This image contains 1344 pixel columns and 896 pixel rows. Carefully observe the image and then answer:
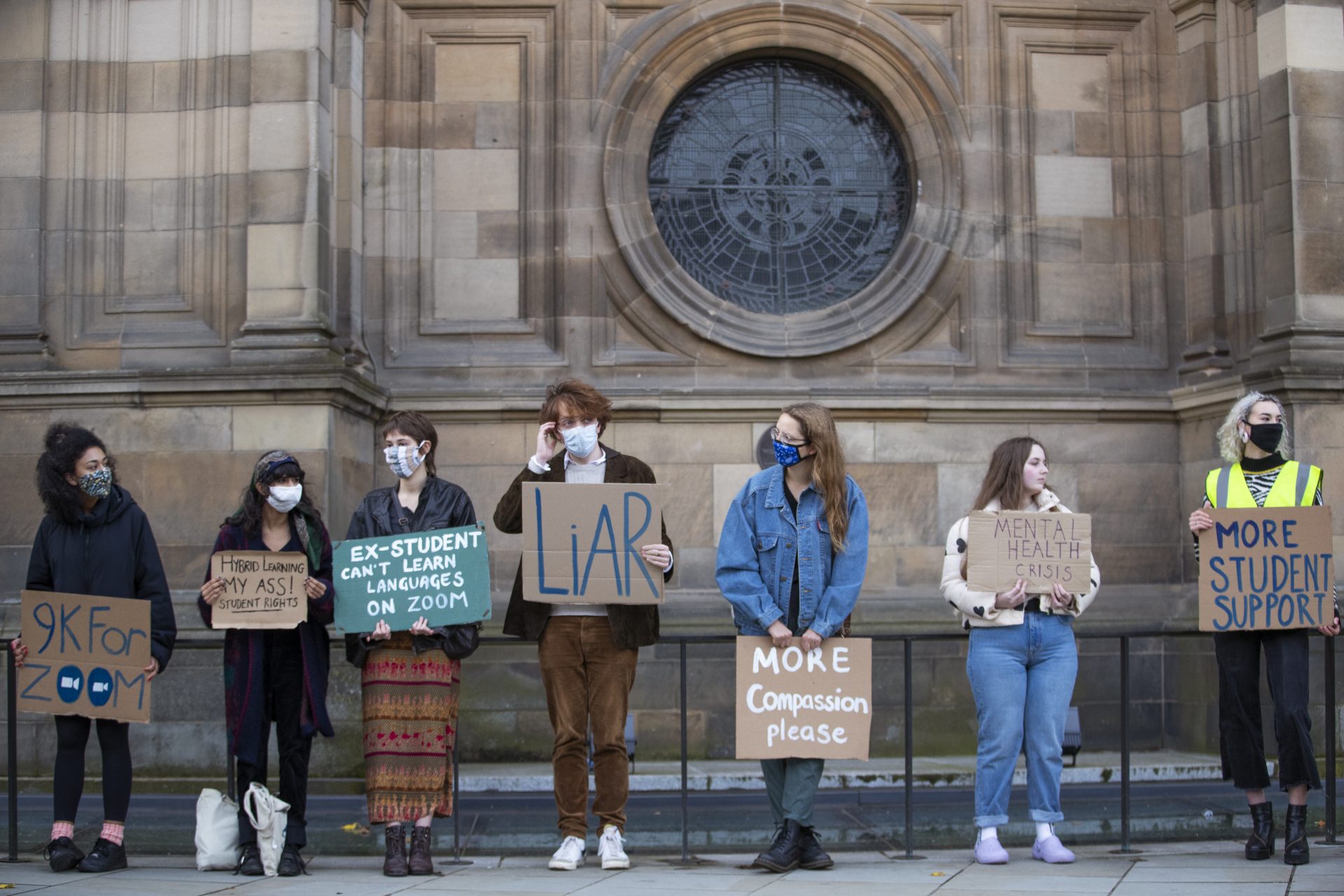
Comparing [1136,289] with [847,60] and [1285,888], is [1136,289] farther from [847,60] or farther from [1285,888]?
[1285,888]

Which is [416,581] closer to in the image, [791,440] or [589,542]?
[589,542]

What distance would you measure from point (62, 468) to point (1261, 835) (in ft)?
19.5

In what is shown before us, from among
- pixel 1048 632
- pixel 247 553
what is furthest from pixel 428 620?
pixel 1048 632

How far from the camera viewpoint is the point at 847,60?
481 inches

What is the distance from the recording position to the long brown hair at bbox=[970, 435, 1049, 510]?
24.2 ft

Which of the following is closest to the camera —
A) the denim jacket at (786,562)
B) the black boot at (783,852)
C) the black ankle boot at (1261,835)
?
the black boot at (783,852)

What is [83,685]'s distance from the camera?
7371mm

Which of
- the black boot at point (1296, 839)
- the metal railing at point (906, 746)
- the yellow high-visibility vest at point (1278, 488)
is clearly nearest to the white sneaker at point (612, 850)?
the metal railing at point (906, 746)

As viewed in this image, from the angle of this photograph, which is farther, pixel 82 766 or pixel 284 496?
pixel 82 766

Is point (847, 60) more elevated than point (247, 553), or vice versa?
point (847, 60)

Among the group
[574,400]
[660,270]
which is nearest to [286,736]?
[574,400]

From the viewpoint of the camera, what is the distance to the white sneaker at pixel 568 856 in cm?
712

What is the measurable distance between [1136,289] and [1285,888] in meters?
6.69

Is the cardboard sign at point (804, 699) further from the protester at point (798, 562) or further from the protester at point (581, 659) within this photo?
the protester at point (581, 659)
